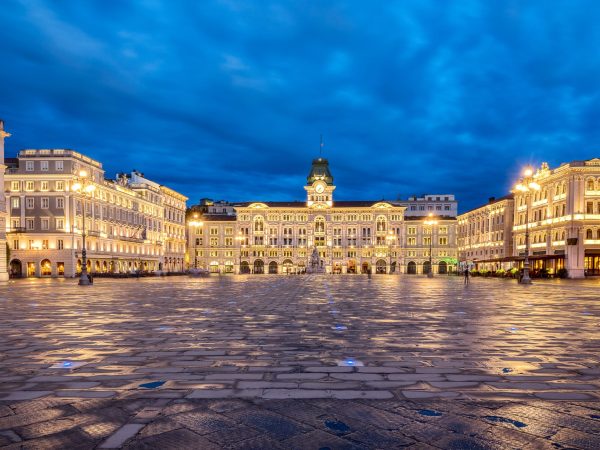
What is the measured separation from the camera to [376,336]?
9867mm

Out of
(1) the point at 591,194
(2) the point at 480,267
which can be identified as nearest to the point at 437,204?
(2) the point at 480,267

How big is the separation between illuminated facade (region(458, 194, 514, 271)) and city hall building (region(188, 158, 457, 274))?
29.5 ft

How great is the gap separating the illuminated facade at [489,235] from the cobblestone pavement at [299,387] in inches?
2691

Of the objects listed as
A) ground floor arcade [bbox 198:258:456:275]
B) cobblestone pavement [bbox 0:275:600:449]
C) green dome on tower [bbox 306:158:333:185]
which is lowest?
ground floor arcade [bbox 198:258:456:275]

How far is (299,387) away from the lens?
5.76 meters

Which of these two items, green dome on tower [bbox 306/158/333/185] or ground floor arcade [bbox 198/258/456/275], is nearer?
ground floor arcade [bbox 198/258/456/275]

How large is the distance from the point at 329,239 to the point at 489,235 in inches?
1614

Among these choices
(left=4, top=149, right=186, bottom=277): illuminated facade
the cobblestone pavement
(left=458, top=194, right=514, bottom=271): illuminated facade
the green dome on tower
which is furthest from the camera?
the green dome on tower

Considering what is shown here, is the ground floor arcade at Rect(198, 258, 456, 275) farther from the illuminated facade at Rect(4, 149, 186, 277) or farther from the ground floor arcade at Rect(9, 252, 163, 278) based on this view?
the ground floor arcade at Rect(9, 252, 163, 278)

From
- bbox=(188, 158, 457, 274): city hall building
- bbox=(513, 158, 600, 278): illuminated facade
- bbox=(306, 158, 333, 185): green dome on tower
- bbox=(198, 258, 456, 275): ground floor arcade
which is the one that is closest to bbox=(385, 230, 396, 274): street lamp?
bbox=(188, 158, 457, 274): city hall building

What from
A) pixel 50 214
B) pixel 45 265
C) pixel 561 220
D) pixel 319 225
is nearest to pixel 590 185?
pixel 561 220

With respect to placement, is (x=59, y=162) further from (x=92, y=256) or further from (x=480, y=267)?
(x=480, y=267)

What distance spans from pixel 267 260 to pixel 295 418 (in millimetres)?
115916

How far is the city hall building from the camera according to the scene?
391 feet
